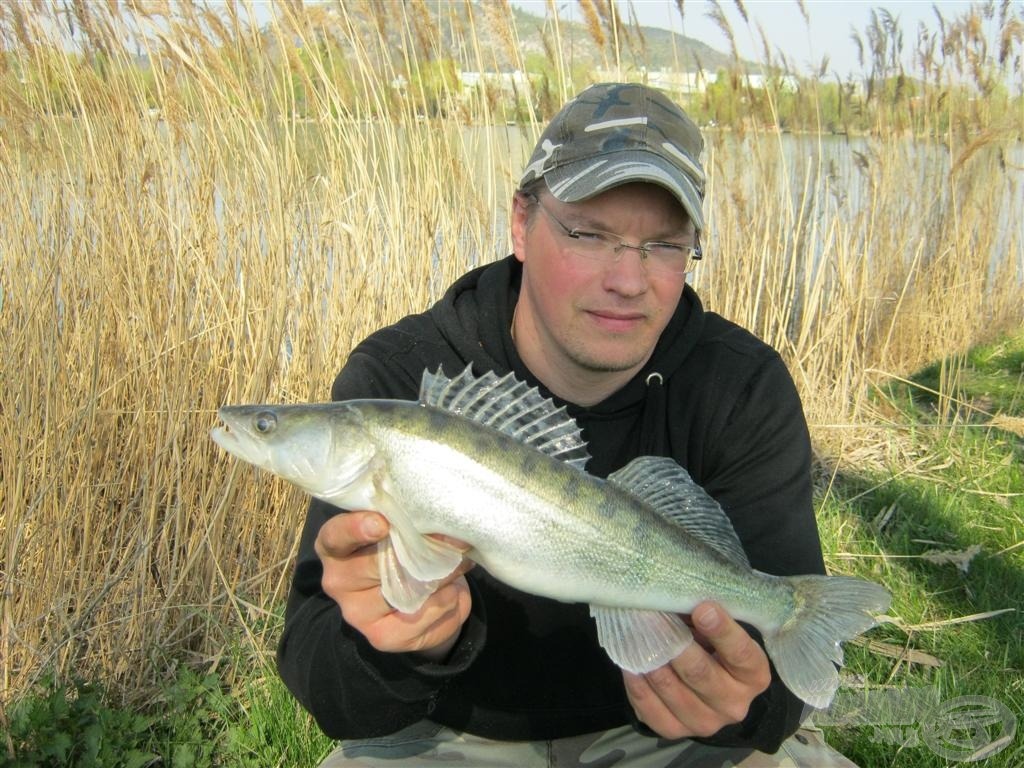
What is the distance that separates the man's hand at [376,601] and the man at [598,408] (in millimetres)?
280

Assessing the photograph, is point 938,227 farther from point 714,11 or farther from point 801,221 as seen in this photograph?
point 714,11

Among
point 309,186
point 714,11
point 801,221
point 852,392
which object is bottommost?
point 852,392

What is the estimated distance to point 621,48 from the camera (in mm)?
4844

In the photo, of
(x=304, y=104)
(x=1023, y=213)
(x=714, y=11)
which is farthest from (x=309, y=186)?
(x=1023, y=213)

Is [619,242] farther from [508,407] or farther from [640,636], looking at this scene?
[640,636]

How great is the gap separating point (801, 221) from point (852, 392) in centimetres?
121

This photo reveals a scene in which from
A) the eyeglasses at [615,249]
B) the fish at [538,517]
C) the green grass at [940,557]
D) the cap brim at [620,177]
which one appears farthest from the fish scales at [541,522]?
the green grass at [940,557]

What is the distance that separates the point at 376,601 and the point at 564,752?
958mm

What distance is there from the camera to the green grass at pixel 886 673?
9.38 ft

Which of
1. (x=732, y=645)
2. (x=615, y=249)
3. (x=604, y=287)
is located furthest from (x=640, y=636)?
(x=615, y=249)

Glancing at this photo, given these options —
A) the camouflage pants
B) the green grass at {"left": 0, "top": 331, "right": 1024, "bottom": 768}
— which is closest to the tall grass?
the green grass at {"left": 0, "top": 331, "right": 1024, "bottom": 768}

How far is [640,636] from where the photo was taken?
76.2 inches

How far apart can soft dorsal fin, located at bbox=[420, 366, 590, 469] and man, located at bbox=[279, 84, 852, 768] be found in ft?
1.63

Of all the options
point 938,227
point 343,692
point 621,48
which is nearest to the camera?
point 343,692
